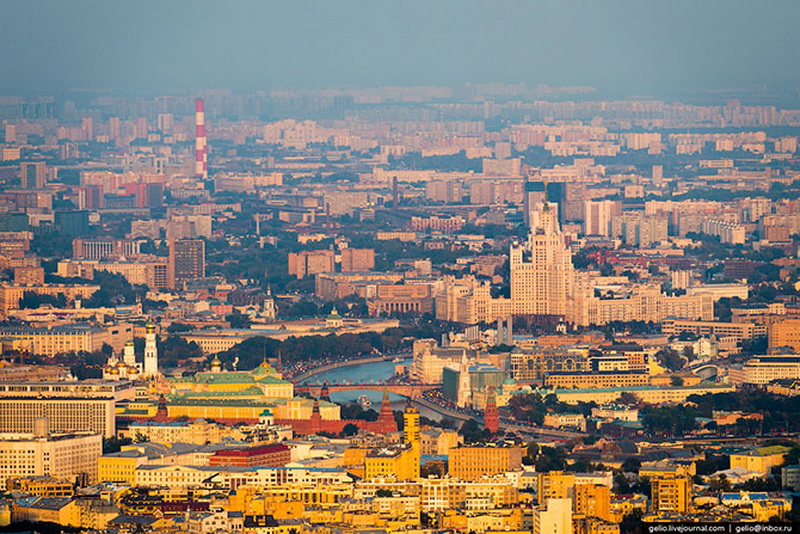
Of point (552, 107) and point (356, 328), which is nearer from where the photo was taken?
point (356, 328)

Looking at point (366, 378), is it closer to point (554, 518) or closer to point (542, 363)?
point (542, 363)

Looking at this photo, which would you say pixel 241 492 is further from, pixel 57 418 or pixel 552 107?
pixel 552 107

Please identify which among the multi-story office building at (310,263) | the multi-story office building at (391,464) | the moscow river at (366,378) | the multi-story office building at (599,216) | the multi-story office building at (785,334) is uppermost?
the multi-story office building at (599,216)

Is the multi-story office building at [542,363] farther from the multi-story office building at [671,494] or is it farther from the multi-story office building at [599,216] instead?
the multi-story office building at [599,216]

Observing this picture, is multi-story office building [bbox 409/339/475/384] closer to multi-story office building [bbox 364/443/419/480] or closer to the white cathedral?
the white cathedral

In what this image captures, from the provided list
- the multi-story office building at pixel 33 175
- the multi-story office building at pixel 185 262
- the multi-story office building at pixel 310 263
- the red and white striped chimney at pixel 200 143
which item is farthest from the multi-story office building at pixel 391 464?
the red and white striped chimney at pixel 200 143

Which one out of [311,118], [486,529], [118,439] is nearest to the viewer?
[486,529]

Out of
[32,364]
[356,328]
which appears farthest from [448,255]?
[32,364]

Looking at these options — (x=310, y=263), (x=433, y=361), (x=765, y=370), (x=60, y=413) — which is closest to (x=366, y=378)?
(x=433, y=361)
